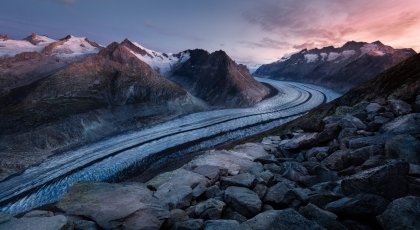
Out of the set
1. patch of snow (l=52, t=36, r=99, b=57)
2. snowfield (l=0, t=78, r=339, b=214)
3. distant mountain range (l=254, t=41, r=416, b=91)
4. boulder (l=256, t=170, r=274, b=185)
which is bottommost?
snowfield (l=0, t=78, r=339, b=214)

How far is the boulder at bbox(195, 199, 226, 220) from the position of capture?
27.2 feet

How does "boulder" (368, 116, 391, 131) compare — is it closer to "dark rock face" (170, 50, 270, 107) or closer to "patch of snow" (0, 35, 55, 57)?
"dark rock face" (170, 50, 270, 107)

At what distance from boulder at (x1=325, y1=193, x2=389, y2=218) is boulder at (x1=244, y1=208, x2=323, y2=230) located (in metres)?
0.94

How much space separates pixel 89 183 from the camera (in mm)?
10484

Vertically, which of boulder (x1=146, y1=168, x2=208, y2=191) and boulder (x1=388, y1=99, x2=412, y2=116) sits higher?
boulder (x1=388, y1=99, x2=412, y2=116)

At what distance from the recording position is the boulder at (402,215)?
6.53 meters

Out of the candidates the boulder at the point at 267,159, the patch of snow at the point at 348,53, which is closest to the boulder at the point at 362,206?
the boulder at the point at 267,159

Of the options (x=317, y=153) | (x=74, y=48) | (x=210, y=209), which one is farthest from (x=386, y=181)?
(x=74, y=48)

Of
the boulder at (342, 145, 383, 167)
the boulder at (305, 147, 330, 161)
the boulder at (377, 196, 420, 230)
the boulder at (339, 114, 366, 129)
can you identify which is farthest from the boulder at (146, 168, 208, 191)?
the boulder at (339, 114, 366, 129)

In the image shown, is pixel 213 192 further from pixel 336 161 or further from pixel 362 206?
pixel 336 161

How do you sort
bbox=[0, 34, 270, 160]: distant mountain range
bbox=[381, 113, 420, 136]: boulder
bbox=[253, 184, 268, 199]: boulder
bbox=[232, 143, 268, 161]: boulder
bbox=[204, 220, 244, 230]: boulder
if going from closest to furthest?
1. bbox=[204, 220, 244, 230]: boulder
2. bbox=[253, 184, 268, 199]: boulder
3. bbox=[381, 113, 420, 136]: boulder
4. bbox=[232, 143, 268, 161]: boulder
5. bbox=[0, 34, 270, 160]: distant mountain range

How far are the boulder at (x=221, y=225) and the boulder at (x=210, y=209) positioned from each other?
0.73 metres

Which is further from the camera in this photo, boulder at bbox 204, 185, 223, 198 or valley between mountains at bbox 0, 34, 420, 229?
boulder at bbox 204, 185, 223, 198

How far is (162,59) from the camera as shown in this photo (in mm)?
142500
